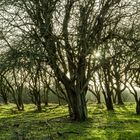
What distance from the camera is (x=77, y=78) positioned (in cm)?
2917

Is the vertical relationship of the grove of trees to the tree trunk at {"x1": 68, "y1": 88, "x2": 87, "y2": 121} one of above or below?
above

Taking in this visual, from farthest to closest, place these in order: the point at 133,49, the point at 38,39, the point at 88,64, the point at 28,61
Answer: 1. the point at 88,64
2. the point at 133,49
3. the point at 38,39
4. the point at 28,61

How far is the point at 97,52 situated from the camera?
2838cm

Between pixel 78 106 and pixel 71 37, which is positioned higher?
pixel 71 37

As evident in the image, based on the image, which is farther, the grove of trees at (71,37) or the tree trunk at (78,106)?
the tree trunk at (78,106)

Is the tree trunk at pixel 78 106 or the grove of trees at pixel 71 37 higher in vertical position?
the grove of trees at pixel 71 37

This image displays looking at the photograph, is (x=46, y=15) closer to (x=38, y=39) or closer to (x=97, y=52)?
(x=38, y=39)

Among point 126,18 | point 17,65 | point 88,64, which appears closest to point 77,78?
point 88,64

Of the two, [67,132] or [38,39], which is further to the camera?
[38,39]

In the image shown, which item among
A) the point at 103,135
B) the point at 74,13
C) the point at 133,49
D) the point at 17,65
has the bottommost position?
the point at 103,135

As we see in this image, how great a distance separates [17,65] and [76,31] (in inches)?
264

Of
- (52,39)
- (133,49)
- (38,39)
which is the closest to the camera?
(38,39)

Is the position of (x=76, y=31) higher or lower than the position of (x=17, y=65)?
higher

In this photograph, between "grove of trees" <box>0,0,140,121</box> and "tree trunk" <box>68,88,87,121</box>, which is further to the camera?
"tree trunk" <box>68,88,87,121</box>
